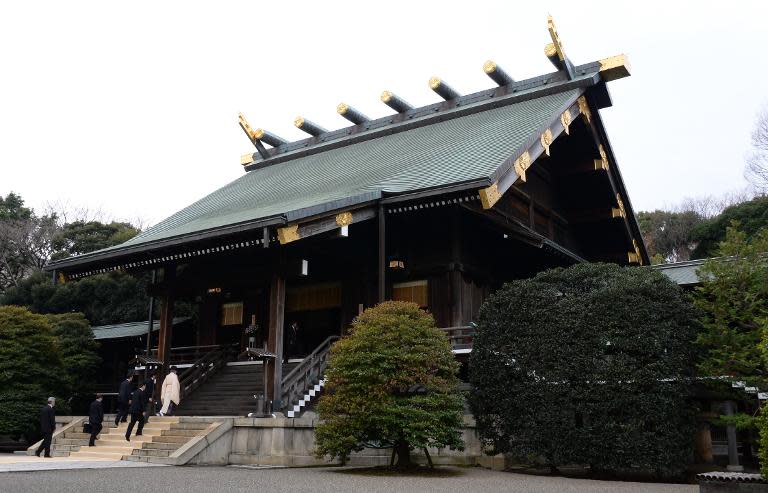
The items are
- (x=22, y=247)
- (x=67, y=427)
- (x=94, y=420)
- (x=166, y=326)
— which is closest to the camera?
(x=94, y=420)

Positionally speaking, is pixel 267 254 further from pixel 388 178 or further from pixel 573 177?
pixel 573 177

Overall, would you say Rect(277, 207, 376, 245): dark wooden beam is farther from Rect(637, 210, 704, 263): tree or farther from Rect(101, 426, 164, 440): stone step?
Rect(637, 210, 704, 263): tree

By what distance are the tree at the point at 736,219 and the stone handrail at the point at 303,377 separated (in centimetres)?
2604

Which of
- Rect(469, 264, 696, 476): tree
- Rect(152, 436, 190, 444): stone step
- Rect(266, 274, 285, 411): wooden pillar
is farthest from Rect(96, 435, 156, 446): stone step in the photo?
Rect(469, 264, 696, 476): tree

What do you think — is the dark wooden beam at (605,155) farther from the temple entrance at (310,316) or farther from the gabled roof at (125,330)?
the gabled roof at (125,330)

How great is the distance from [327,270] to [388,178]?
11.1 ft

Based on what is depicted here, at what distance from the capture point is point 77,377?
2161 centimetres

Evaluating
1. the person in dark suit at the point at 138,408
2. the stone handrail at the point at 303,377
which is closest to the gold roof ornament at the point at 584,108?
the stone handrail at the point at 303,377

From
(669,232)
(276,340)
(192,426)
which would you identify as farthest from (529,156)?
(669,232)

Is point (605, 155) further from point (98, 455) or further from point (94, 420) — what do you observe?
point (98, 455)

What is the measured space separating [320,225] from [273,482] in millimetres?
5706

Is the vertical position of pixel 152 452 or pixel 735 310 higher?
pixel 735 310

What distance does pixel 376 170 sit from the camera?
741 inches

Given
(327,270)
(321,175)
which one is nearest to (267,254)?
(327,270)
